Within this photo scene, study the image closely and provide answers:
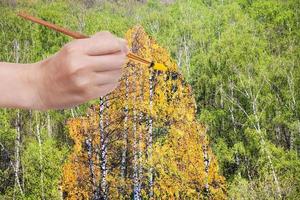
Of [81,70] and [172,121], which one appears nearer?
[81,70]

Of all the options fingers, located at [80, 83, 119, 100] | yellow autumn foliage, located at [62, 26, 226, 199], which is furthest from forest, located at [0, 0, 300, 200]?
fingers, located at [80, 83, 119, 100]

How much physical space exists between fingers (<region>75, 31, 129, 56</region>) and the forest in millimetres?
4333

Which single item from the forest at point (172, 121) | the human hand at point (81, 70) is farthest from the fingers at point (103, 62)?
the forest at point (172, 121)

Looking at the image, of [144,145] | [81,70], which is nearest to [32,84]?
[81,70]

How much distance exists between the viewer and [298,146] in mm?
4770

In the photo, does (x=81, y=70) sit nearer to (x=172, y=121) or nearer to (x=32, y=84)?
(x=32, y=84)

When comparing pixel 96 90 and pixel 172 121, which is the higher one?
pixel 172 121

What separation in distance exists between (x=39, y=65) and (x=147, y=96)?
4.62 metres

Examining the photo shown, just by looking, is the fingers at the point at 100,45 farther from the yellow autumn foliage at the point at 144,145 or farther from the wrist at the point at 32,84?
the yellow autumn foliage at the point at 144,145

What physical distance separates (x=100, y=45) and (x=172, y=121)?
4530 mm

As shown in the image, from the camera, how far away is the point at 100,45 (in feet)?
0.90

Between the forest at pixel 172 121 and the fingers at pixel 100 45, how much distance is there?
4333 millimetres

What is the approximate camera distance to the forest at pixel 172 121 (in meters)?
4.72

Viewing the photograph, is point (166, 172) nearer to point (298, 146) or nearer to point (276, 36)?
point (298, 146)
